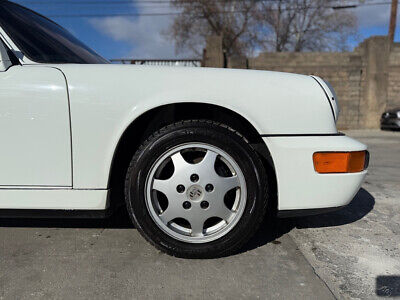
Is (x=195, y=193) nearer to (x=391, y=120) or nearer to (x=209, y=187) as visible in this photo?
(x=209, y=187)

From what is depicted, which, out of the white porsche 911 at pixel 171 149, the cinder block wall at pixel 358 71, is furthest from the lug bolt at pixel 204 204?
the cinder block wall at pixel 358 71

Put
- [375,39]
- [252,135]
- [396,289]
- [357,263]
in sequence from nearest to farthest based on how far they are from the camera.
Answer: [396,289] → [357,263] → [252,135] → [375,39]

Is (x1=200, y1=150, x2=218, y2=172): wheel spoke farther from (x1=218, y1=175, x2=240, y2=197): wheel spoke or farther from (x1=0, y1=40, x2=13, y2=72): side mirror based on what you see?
(x1=0, y1=40, x2=13, y2=72): side mirror

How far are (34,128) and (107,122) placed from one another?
416 millimetres

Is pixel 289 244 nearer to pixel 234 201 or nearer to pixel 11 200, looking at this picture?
pixel 234 201

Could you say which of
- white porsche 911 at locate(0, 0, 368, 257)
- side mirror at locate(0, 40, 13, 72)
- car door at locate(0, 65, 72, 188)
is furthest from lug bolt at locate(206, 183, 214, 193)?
side mirror at locate(0, 40, 13, 72)

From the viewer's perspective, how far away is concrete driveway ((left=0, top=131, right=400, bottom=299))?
161 centimetres

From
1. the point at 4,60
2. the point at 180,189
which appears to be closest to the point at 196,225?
the point at 180,189

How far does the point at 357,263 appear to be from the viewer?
1887 millimetres

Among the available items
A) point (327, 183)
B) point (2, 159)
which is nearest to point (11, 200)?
point (2, 159)

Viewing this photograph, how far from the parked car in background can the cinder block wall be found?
902 mm

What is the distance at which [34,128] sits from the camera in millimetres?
1744

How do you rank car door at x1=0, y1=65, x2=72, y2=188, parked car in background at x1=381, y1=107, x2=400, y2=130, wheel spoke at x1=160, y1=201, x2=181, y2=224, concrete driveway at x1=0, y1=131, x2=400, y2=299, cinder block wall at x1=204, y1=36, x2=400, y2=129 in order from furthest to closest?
cinder block wall at x1=204, y1=36, x2=400, y2=129, parked car in background at x1=381, y1=107, x2=400, y2=130, wheel spoke at x1=160, y1=201, x2=181, y2=224, car door at x1=0, y1=65, x2=72, y2=188, concrete driveway at x1=0, y1=131, x2=400, y2=299

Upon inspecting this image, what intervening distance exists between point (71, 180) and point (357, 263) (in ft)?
6.03
